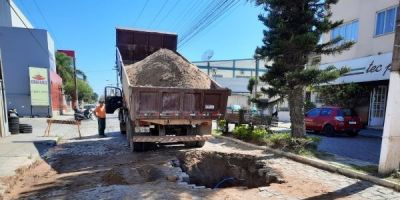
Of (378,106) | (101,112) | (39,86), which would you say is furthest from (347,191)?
(39,86)

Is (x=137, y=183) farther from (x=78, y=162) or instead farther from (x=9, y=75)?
(x=9, y=75)

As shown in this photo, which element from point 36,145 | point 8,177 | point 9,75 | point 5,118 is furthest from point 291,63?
point 9,75

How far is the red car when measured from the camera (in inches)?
590

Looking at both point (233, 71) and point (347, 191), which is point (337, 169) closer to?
point (347, 191)

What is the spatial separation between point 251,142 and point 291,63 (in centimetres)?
318

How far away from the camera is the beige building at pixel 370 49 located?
16766 mm

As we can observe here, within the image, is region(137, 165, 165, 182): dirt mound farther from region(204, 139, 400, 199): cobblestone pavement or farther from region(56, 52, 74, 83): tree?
region(56, 52, 74, 83): tree

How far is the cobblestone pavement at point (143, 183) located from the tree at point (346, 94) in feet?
41.4

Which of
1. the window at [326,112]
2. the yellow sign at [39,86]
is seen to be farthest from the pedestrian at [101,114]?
the yellow sign at [39,86]

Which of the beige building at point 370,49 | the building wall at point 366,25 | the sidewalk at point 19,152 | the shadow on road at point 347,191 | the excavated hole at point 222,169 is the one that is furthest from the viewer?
the building wall at point 366,25

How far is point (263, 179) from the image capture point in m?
7.12

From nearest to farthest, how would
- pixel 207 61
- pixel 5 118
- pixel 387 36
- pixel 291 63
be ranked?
pixel 291 63
pixel 5 118
pixel 387 36
pixel 207 61

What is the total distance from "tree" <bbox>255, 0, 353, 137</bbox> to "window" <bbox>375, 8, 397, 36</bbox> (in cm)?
956

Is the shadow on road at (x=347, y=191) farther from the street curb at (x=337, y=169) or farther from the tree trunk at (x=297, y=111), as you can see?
the tree trunk at (x=297, y=111)
